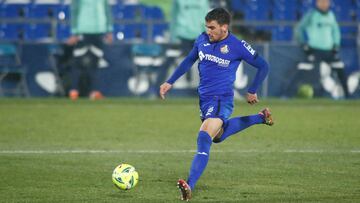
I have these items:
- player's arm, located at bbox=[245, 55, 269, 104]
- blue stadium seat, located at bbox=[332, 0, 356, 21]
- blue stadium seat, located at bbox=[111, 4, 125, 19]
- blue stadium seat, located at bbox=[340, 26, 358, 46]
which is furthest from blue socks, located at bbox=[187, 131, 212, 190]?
blue stadium seat, located at bbox=[332, 0, 356, 21]

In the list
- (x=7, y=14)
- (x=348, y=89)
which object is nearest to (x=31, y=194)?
(x=348, y=89)

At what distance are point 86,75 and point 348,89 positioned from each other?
698cm

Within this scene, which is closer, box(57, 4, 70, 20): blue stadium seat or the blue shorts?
the blue shorts

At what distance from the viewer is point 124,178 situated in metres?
9.48

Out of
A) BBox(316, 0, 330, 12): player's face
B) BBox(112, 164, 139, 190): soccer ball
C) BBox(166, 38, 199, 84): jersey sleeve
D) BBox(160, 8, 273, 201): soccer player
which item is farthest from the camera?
BBox(316, 0, 330, 12): player's face

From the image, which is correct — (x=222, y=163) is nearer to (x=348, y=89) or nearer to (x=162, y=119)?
(x=162, y=119)

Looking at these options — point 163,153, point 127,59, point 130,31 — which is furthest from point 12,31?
point 163,153

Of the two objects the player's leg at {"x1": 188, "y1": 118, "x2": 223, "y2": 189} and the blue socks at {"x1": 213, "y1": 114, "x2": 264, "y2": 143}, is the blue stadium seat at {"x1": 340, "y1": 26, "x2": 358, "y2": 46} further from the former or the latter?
the player's leg at {"x1": 188, "y1": 118, "x2": 223, "y2": 189}

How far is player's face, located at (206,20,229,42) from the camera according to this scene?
9766 millimetres

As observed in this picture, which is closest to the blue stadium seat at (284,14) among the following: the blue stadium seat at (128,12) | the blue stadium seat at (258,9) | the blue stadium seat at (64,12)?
the blue stadium seat at (258,9)

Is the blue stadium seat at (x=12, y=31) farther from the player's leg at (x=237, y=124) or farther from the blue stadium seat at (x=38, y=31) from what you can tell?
the player's leg at (x=237, y=124)

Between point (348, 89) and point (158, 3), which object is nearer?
point (348, 89)

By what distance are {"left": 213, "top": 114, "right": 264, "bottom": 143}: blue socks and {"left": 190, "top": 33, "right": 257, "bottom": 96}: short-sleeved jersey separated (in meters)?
0.55

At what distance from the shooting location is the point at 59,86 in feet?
75.8
